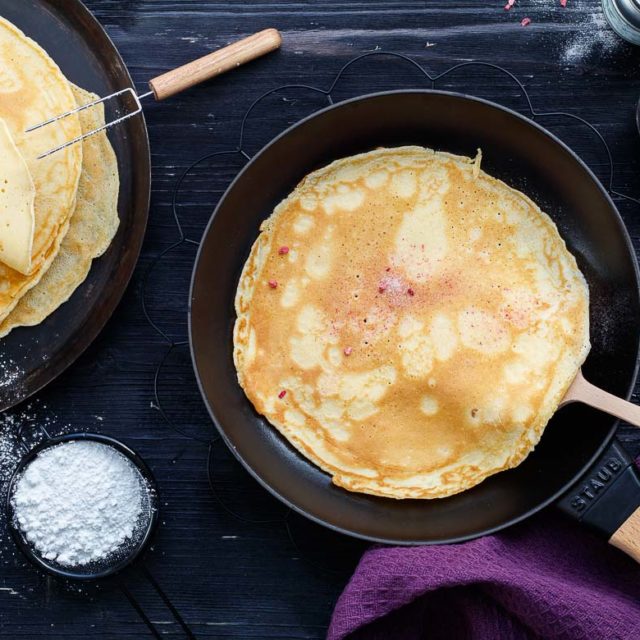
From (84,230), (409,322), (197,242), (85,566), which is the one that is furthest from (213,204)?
(85,566)

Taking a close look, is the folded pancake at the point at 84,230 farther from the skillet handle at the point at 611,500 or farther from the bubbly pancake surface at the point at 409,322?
the skillet handle at the point at 611,500

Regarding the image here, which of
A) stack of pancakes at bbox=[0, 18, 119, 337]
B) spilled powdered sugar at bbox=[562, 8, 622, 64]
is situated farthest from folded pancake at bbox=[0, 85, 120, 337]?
spilled powdered sugar at bbox=[562, 8, 622, 64]

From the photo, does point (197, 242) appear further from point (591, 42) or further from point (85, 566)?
point (591, 42)

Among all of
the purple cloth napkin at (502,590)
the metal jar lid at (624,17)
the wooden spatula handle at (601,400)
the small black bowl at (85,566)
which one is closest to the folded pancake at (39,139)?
the small black bowl at (85,566)

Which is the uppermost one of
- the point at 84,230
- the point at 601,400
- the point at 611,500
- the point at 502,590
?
the point at 84,230

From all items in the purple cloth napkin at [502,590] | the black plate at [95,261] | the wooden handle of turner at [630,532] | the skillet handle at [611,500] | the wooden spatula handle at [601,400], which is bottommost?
the purple cloth napkin at [502,590]

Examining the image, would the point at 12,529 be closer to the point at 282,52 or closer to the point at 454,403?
the point at 454,403

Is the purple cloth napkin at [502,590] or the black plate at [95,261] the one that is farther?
the black plate at [95,261]
